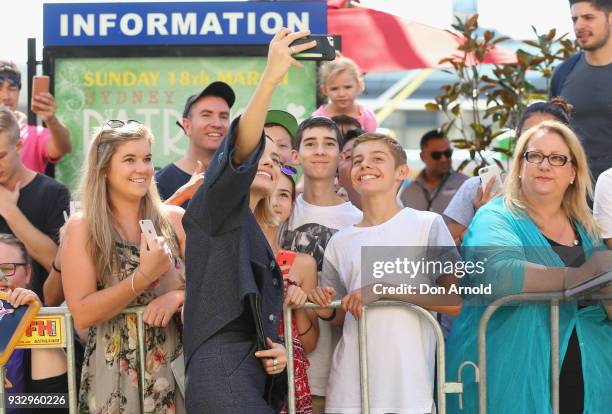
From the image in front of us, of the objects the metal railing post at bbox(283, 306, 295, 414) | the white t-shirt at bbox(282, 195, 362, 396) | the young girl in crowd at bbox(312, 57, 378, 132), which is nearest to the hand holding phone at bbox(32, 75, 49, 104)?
the young girl in crowd at bbox(312, 57, 378, 132)

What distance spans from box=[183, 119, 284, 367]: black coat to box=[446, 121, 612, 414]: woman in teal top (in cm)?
118

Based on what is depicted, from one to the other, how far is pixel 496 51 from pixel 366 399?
502 centimetres

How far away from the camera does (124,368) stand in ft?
15.1

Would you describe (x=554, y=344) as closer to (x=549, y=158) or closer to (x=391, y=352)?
(x=391, y=352)

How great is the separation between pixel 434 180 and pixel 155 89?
2219 mm

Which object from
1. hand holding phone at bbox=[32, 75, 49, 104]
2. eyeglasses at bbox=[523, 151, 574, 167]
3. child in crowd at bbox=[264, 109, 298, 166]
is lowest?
eyeglasses at bbox=[523, 151, 574, 167]

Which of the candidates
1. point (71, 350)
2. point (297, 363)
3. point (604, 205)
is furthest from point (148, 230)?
point (604, 205)

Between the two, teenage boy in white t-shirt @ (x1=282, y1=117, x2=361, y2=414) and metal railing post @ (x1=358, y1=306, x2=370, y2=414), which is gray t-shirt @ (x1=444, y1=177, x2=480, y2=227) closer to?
teenage boy in white t-shirt @ (x1=282, y1=117, x2=361, y2=414)

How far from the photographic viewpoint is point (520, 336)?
4.63 m

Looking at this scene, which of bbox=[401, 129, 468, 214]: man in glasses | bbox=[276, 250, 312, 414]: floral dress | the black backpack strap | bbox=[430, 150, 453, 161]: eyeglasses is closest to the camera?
bbox=[276, 250, 312, 414]: floral dress

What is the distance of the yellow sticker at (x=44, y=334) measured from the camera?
15.5ft

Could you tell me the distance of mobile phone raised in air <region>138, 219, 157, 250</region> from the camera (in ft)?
14.8

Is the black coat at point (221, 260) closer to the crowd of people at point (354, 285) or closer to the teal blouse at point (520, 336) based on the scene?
the crowd of people at point (354, 285)

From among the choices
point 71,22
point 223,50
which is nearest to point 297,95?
point 223,50
